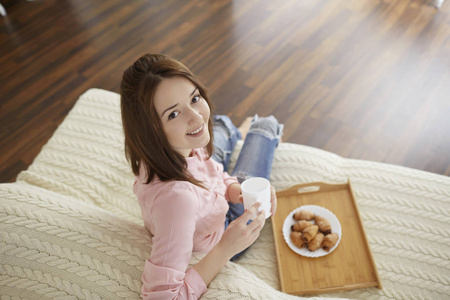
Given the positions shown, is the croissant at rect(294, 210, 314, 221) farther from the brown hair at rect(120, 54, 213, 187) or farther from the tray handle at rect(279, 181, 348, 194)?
the brown hair at rect(120, 54, 213, 187)

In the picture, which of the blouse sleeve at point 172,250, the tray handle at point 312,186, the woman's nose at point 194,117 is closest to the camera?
the blouse sleeve at point 172,250

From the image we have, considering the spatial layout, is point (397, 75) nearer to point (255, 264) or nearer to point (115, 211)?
point (255, 264)

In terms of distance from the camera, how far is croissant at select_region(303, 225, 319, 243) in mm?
1258

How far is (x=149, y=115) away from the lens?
98cm

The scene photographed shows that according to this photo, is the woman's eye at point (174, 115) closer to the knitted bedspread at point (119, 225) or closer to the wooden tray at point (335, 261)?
the knitted bedspread at point (119, 225)

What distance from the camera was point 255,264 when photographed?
4.25 feet

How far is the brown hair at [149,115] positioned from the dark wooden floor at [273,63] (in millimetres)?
1317

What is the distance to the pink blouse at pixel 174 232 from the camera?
92 cm

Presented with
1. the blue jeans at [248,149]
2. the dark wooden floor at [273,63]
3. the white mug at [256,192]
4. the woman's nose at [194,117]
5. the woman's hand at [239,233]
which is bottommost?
the dark wooden floor at [273,63]

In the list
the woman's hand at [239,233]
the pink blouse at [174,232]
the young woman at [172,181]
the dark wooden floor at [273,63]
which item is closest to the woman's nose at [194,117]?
A: the young woman at [172,181]

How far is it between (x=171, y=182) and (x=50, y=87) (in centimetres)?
215

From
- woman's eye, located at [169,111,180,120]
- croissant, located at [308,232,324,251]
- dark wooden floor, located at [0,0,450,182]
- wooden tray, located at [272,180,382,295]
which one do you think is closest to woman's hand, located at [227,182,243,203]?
wooden tray, located at [272,180,382,295]

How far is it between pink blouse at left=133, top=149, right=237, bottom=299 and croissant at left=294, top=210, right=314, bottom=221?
37 centimetres

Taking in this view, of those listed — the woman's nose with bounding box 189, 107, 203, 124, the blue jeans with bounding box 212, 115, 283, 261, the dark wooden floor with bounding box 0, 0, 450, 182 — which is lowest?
the dark wooden floor with bounding box 0, 0, 450, 182
